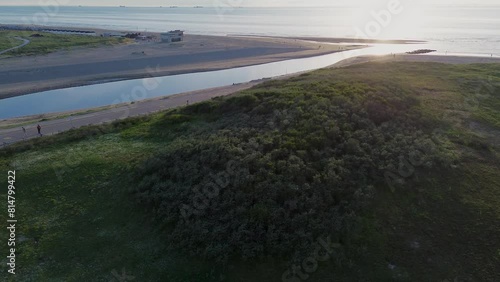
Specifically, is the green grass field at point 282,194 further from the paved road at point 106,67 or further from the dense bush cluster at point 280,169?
the paved road at point 106,67

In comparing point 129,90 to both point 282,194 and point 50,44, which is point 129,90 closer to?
point 282,194

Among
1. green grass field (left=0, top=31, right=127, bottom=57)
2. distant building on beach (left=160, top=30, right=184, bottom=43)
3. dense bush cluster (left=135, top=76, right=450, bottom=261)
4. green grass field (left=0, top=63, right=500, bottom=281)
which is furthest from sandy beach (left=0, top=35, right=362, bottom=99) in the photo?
dense bush cluster (left=135, top=76, right=450, bottom=261)

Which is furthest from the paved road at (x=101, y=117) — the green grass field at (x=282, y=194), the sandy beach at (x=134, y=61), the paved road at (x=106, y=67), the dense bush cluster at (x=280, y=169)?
the paved road at (x=106, y=67)

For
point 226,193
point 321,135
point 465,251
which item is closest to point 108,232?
point 226,193

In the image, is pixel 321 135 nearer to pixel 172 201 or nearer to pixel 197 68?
pixel 172 201

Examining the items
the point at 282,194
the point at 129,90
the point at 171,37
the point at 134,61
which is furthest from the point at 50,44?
the point at 282,194

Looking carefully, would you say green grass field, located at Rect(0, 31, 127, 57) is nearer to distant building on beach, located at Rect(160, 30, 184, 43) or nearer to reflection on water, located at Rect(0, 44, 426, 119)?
distant building on beach, located at Rect(160, 30, 184, 43)
